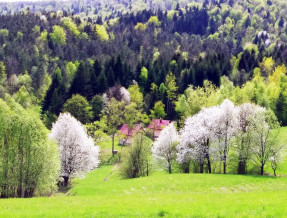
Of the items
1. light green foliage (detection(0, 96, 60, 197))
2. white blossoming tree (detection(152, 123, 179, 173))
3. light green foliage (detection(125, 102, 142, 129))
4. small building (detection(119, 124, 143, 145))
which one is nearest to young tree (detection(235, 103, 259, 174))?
white blossoming tree (detection(152, 123, 179, 173))

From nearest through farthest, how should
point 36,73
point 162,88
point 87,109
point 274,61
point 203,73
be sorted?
1. point 87,109
2. point 162,88
3. point 203,73
4. point 274,61
5. point 36,73

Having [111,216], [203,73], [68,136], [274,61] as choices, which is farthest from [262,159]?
[274,61]

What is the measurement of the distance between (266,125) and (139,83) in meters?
67.6

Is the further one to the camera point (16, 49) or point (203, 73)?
point (16, 49)

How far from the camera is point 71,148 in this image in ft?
188

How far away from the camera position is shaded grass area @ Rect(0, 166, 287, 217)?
17.5 m

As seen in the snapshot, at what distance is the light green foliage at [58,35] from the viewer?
186887 mm

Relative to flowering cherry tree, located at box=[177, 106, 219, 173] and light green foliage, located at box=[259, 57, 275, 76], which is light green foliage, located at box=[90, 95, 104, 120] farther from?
A: light green foliage, located at box=[259, 57, 275, 76]

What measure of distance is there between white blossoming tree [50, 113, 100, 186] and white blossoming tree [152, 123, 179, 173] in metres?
13.4

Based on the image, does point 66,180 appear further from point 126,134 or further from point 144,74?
point 144,74

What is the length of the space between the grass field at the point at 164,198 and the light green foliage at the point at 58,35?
395 ft

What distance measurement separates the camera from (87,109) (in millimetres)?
87562

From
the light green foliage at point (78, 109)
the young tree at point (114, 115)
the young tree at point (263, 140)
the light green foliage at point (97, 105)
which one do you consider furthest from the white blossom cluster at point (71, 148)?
the light green foliage at point (97, 105)

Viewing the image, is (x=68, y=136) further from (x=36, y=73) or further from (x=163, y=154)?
(x=36, y=73)
